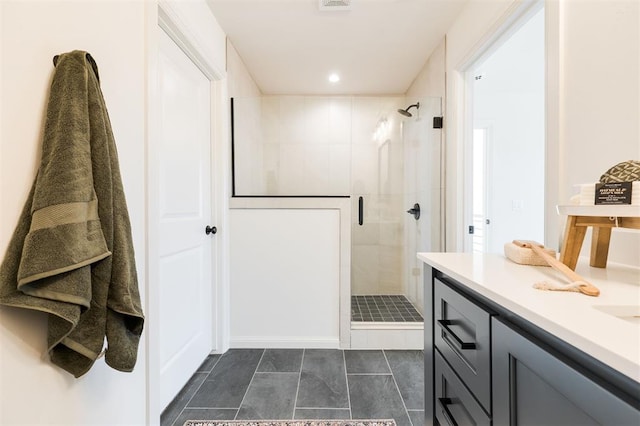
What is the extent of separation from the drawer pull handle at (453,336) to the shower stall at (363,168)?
1707mm

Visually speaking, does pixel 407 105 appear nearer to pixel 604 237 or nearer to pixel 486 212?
pixel 486 212

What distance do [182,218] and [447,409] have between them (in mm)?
1538

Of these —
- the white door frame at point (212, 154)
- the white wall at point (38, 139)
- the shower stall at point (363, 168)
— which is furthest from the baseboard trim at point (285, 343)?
the white wall at point (38, 139)

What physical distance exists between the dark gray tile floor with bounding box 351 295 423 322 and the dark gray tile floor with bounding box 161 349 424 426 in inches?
10.3

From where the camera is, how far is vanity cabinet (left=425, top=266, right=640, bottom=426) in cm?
39

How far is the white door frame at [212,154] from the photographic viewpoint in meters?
1.28

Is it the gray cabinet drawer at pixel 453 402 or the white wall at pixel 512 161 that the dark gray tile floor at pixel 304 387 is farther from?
the white wall at pixel 512 161

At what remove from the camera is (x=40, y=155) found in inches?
31.3

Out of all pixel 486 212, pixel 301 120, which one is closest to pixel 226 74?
pixel 301 120

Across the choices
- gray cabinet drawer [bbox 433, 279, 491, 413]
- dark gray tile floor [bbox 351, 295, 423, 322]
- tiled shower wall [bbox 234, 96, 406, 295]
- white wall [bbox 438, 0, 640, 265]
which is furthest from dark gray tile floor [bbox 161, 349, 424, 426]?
white wall [bbox 438, 0, 640, 265]

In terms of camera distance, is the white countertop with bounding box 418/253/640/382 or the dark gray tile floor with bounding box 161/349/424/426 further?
the dark gray tile floor with bounding box 161/349/424/426

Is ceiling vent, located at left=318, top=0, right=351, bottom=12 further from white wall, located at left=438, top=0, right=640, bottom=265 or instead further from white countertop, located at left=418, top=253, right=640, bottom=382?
white countertop, located at left=418, top=253, right=640, bottom=382

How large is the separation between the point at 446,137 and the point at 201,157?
69.1 inches

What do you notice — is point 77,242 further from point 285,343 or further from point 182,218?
point 285,343
